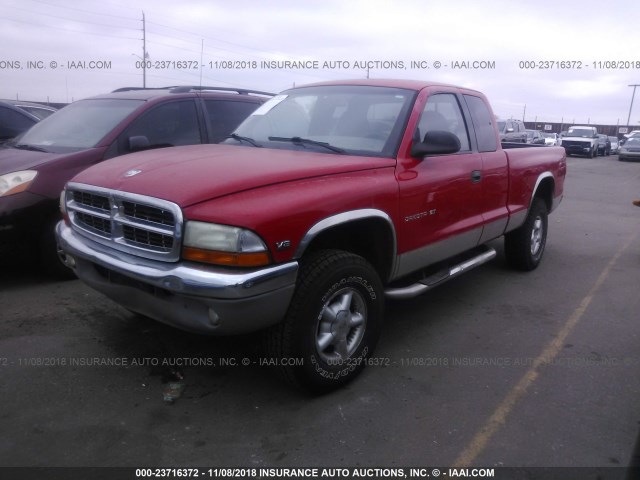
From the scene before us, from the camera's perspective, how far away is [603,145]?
3422 cm

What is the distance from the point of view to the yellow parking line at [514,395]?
9.02ft

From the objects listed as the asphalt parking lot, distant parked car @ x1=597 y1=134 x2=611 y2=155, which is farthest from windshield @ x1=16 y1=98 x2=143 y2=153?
distant parked car @ x1=597 y1=134 x2=611 y2=155

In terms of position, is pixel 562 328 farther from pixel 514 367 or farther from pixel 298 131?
pixel 298 131

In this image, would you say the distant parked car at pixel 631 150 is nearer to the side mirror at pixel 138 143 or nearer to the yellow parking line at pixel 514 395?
the yellow parking line at pixel 514 395

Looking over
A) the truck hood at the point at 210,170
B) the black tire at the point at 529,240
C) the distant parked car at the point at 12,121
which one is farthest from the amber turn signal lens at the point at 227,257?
the distant parked car at the point at 12,121

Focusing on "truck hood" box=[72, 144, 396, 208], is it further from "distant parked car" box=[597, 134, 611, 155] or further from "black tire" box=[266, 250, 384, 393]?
"distant parked car" box=[597, 134, 611, 155]

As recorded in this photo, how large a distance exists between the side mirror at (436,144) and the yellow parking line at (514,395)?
1.64m

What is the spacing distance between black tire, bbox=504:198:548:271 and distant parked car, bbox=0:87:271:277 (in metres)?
3.51

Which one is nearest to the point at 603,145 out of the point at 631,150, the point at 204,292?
the point at 631,150

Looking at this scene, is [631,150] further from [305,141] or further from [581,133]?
[305,141]

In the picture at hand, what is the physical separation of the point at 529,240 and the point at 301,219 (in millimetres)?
3818

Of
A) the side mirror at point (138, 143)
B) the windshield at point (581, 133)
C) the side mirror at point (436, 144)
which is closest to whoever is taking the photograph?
the side mirror at point (436, 144)

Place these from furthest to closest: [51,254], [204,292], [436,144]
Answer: [51,254] < [436,144] < [204,292]

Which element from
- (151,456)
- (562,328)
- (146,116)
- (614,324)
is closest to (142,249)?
(151,456)
